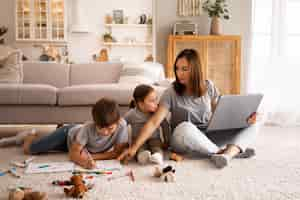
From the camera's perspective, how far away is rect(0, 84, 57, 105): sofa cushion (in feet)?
12.6

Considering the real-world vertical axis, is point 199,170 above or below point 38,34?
below

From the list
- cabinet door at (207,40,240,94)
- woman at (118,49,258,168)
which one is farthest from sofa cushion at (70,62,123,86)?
woman at (118,49,258,168)

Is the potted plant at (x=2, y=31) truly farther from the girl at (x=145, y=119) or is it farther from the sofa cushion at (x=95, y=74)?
the girl at (x=145, y=119)

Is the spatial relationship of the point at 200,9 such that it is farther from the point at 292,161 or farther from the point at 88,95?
the point at 292,161

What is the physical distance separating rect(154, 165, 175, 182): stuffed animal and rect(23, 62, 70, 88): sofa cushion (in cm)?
246

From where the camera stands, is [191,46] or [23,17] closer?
[191,46]

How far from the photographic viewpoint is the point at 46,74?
467 cm

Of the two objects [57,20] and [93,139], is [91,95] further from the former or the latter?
[57,20]

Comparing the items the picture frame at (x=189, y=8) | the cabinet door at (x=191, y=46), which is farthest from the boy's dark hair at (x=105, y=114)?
the picture frame at (x=189, y=8)

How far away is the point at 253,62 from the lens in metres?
5.22

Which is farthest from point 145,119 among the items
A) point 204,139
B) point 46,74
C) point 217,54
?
point 217,54

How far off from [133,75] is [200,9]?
1.86 metres

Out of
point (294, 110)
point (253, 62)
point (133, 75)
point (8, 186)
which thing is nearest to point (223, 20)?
point (253, 62)

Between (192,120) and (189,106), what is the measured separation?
0.35ft
